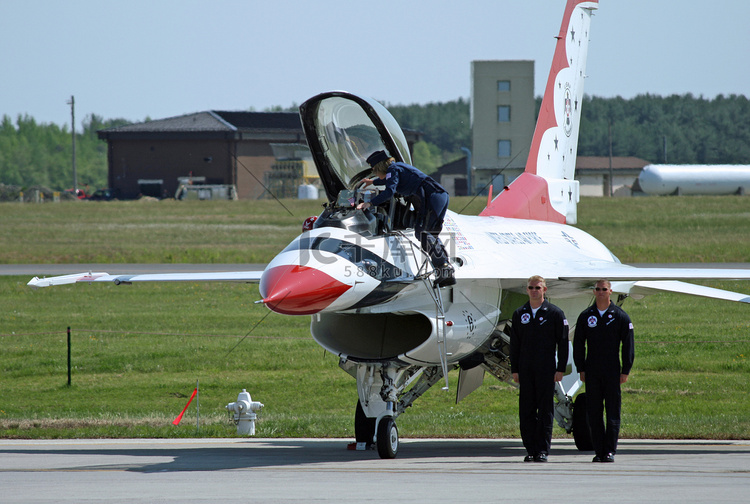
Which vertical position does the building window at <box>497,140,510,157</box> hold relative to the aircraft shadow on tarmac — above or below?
above

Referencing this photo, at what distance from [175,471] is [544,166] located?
29.8ft

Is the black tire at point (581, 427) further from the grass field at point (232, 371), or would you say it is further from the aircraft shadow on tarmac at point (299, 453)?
the grass field at point (232, 371)

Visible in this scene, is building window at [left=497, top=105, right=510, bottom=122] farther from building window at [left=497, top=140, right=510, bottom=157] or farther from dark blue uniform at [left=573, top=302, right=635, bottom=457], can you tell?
dark blue uniform at [left=573, top=302, right=635, bottom=457]

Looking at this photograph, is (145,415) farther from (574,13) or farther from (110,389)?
(574,13)

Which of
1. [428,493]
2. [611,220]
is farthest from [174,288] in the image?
[611,220]

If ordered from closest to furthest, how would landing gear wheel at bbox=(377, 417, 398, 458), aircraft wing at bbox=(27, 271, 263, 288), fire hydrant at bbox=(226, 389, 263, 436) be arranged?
1. landing gear wheel at bbox=(377, 417, 398, 458)
2. aircraft wing at bbox=(27, 271, 263, 288)
3. fire hydrant at bbox=(226, 389, 263, 436)

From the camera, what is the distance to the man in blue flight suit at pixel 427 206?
1097 centimetres

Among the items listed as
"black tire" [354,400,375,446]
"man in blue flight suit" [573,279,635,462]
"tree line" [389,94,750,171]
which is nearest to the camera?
"man in blue flight suit" [573,279,635,462]

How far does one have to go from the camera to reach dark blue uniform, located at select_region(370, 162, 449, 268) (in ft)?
36.2

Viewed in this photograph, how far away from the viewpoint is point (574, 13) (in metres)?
17.6

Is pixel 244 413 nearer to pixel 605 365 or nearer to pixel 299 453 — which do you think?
pixel 299 453

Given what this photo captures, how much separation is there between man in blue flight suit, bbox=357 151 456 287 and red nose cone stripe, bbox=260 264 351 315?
158 centimetres

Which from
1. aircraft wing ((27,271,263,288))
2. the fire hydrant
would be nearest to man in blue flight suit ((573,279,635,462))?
aircraft wing ((27,271,263,288))

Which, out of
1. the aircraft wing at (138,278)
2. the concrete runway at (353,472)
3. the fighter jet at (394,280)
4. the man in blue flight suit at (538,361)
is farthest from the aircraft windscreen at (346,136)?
the concrete runway at (353,472)
